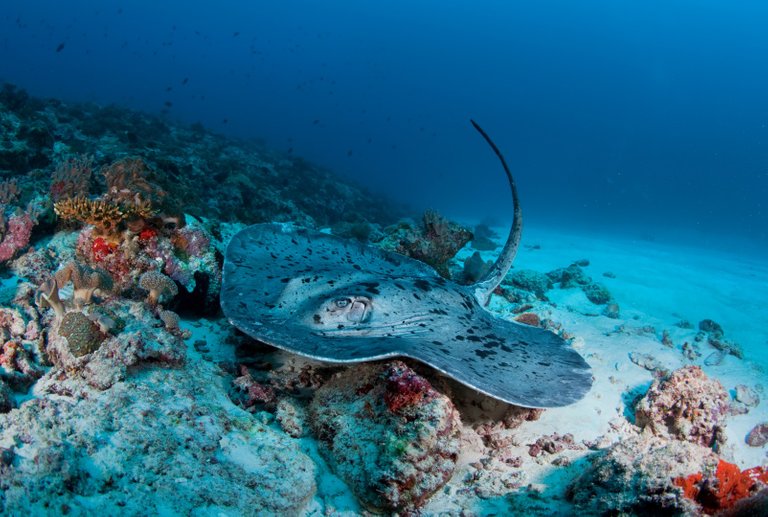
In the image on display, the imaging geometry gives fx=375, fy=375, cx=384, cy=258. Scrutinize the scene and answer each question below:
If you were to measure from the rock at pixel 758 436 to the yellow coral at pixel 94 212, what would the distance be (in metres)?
7.38

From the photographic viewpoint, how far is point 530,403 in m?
2.73

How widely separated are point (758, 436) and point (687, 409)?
3.65 ft

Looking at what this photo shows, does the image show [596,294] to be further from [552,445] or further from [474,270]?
[552,445]

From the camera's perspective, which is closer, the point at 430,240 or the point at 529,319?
the point at 529,319

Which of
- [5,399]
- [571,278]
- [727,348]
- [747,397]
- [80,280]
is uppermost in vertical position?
[571,278]

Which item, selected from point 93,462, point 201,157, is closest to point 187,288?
point 93,462

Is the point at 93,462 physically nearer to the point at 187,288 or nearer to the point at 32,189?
the point at 187,288

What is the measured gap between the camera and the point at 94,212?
13.7ft

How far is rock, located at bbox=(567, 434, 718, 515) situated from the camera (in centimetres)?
215

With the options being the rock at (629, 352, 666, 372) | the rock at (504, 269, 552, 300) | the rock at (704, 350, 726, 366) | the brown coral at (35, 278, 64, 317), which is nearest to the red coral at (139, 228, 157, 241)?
the brown coral at (35, 278, 64, 317)

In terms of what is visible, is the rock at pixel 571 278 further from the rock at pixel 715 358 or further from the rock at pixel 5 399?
the rock at pixel 5 399

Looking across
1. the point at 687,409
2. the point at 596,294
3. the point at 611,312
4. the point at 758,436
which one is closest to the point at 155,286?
the point at 687,409

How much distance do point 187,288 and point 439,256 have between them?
4239 mm

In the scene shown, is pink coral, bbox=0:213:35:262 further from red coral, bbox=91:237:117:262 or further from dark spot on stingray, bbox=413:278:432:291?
dark spot on stingray, bbox=413:278:432:291
